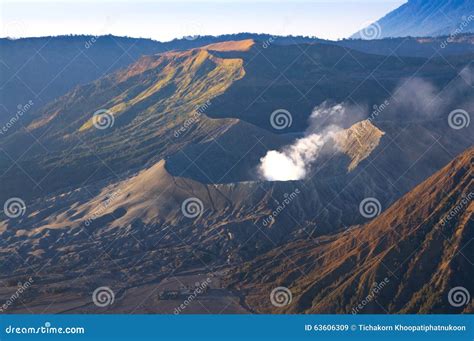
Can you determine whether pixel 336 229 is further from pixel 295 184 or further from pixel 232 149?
pixel 232 149

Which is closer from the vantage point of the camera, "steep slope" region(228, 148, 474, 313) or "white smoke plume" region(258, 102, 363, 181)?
"steep slope" region(228, 148, 474, 313)

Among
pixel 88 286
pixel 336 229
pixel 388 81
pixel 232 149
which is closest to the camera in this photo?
pixel 88 286

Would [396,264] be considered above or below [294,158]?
below

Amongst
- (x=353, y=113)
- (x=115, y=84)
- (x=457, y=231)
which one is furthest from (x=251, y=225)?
(x=115, y=84)

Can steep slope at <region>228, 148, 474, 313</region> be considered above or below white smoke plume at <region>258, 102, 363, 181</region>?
below

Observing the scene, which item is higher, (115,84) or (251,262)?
(115,84)

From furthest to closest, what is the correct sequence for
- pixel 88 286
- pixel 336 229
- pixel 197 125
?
pixel 197 125 → pixel 336 229 → pixel 88 286

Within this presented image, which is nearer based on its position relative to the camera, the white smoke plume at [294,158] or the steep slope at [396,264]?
the steep slope at [396,264]

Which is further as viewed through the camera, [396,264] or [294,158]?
[294,158]
